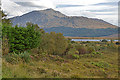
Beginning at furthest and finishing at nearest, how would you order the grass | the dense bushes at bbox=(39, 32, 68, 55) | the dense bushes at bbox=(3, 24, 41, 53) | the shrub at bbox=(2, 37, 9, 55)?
the dense bushes at bbox=(39, 32, 68, 55)
the dense bushes at bbox=(3, 24, 41, 53)
the shrub at bbox=(2, 37, 9, 55)
the grass

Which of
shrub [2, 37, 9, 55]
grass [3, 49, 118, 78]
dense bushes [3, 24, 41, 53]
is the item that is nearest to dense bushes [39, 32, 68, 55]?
dense bushes [3, 24, 41, 53]

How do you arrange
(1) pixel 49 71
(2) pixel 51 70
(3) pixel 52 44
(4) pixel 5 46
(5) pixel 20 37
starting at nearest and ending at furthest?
(1) pixel 49 71, (2) pixel 51 70, (4) pixel 5 46, (5) pixel 20 37, (3) pixel 52 44

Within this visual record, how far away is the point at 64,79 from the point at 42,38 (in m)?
8.81

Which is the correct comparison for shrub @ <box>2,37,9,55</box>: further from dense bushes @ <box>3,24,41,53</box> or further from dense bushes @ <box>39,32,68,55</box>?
dense bushes @ <box>39,32,68,55</box>

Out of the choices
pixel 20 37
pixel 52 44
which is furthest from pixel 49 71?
pixel 52 44

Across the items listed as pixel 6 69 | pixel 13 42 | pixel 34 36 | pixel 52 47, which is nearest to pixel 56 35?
pixel 52 47

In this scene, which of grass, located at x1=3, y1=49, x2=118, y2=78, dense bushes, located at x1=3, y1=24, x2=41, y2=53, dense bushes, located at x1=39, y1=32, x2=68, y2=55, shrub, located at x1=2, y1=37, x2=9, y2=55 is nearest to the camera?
grass, located at x1=3, y1=49, x2=118, y2=78

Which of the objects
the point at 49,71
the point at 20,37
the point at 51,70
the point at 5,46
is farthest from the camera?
the point at 20,37

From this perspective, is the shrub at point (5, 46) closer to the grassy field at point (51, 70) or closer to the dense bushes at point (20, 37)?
the dense bushes at point (20, 37)

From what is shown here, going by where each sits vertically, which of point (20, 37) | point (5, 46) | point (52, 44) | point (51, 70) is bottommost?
point (51, 70)

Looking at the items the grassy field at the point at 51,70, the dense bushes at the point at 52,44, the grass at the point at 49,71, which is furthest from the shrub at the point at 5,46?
the dense bushes at the point at 52,44

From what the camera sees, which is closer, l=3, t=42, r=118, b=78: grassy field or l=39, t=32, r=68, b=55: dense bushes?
l=3, t=42, r=118, b=78: grassy field

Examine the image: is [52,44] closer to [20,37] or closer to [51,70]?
[20,37]

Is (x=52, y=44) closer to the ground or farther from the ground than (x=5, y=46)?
closer to the ground
